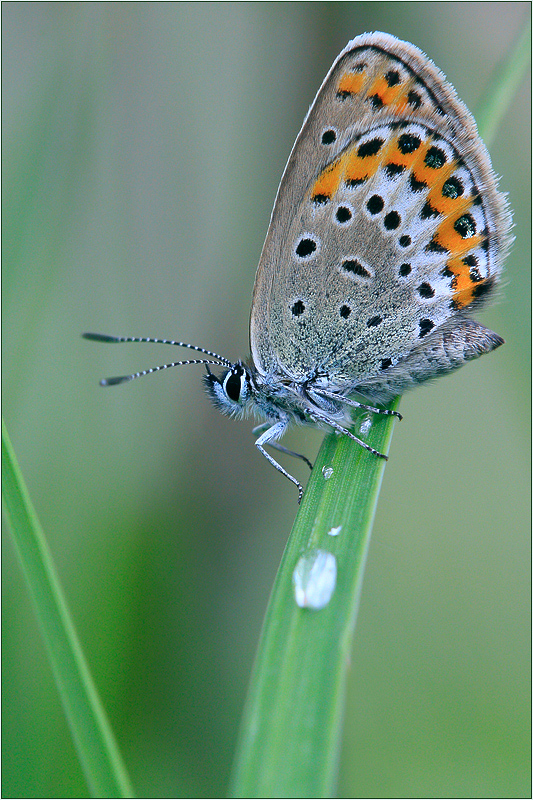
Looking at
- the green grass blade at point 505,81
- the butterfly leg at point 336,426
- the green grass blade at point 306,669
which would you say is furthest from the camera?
the green grass blade at point 505,81

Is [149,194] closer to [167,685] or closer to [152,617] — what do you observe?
[152,617]

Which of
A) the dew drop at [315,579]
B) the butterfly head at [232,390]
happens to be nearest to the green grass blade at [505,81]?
the butterfly head at [232,390]

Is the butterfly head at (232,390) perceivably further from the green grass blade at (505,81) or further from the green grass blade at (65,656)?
the green grass blade at (505,81)

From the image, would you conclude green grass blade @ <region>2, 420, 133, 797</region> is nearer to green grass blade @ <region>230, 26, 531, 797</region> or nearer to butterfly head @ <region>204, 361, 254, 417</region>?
green grass blade @ <region>230, 26, 531, 797</region>

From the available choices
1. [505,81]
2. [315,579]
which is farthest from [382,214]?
[315,579]

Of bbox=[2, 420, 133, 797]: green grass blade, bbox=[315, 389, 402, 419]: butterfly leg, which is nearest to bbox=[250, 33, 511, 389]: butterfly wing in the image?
bbox=[315, 389, 402, 419]: butterfly leg
